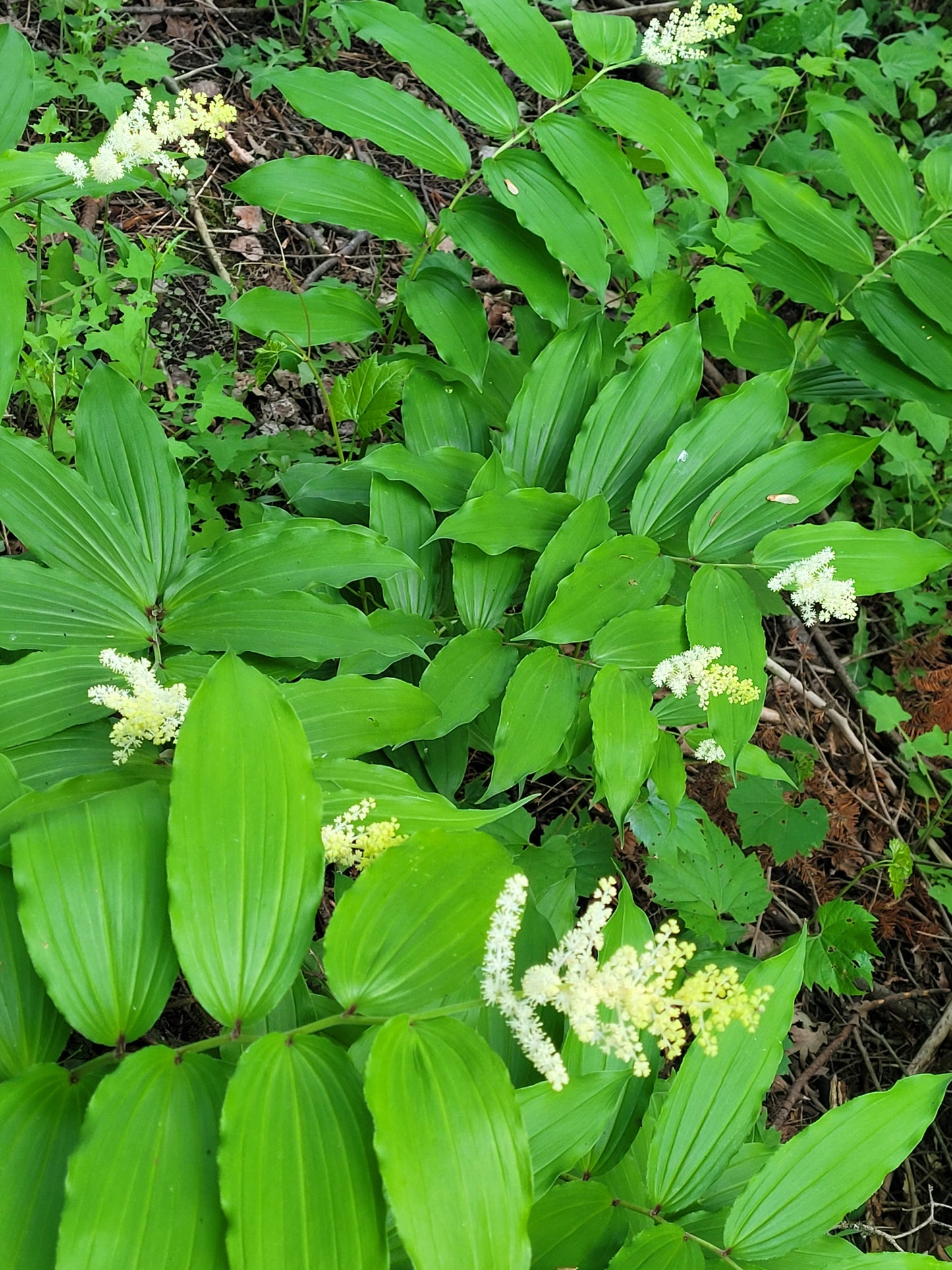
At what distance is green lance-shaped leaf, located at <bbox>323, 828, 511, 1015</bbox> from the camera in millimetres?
1422

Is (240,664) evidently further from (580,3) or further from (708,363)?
(580,3)

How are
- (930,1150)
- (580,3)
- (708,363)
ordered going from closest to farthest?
1. (930,1150)
2. (708,363)
3. (580,3)

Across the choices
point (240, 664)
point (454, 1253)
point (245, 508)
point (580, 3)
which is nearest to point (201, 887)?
point (240, 664)

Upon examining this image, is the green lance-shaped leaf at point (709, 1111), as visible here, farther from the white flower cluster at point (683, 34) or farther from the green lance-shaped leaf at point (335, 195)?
the white flower cluster at point (683, 34)

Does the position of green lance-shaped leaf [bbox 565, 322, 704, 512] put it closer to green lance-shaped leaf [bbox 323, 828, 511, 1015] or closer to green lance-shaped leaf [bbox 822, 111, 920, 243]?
green lance-shaped leaf [bbox 822, 111, 920, 243]

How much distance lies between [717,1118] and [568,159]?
2509 mm

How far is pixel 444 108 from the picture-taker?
464 cm

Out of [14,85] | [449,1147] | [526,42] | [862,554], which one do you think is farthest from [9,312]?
[862,554]

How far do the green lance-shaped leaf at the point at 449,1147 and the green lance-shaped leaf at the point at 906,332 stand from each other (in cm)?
260

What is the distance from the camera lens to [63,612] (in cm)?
209

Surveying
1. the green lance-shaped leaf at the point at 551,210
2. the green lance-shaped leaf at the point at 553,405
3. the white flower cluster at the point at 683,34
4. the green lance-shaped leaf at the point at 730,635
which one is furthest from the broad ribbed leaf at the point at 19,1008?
the white flower cluster at the point at 683,34

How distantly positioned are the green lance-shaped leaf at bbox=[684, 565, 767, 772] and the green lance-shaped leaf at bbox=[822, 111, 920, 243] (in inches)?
58.9

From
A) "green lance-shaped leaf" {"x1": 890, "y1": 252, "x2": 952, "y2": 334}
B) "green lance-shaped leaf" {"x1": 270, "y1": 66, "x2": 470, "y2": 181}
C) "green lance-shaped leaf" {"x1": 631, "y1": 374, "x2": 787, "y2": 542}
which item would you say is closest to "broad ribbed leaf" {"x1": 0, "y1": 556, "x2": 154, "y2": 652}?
"green lance-shaped leaf" {"x1": 631, "y1": 374, "x2": 787, "y2": 542}

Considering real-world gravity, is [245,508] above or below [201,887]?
above
